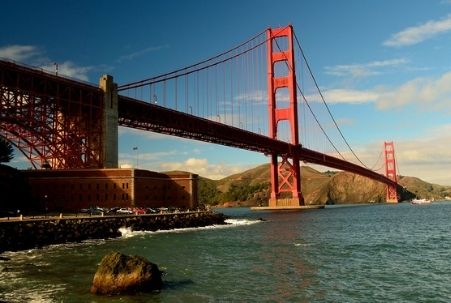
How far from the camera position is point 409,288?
21.9 metres

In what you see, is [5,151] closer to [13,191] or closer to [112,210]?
[13,191]

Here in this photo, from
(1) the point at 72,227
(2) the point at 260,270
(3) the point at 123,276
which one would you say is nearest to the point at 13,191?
(1) the point at 72,227

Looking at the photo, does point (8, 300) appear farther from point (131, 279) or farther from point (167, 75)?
point (167, 75)

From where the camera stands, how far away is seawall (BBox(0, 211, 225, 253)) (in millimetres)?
39844

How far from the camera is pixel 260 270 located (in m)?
26.4

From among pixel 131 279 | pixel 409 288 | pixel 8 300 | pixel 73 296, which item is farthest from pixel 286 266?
pixel 8 300

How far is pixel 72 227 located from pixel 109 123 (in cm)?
2586

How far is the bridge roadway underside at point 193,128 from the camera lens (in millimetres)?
77500

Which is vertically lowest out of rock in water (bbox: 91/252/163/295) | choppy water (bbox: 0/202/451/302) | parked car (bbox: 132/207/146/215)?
choppy water (bbox: 0/202/451/302)

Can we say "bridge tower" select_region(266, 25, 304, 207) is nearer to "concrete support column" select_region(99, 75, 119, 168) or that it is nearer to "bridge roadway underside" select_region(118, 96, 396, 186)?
"bridge roadway underside" select_region(118, 96, 396, 186)

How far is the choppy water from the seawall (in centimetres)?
304

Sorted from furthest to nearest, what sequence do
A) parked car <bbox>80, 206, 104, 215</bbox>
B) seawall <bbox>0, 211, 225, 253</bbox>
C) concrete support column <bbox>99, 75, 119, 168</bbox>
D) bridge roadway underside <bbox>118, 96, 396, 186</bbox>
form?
bridge roadway underside <bbox>118, 96, 396, 186</bbox> < concrete support column <bbox>99, 75, 119, 168</bbox> < parked car <bbox>80, 206, 104, 215</bbox> < seawall <bbox>0, 211, 225, 253</bbox>

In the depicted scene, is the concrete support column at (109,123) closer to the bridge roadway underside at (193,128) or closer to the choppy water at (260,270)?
the bridge roadway underside at (193,128)

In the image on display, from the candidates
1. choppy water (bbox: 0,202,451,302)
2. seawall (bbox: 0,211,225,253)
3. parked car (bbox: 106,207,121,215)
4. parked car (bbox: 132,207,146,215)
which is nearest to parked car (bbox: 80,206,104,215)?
parked car (bbox: 106,207,121,215)
